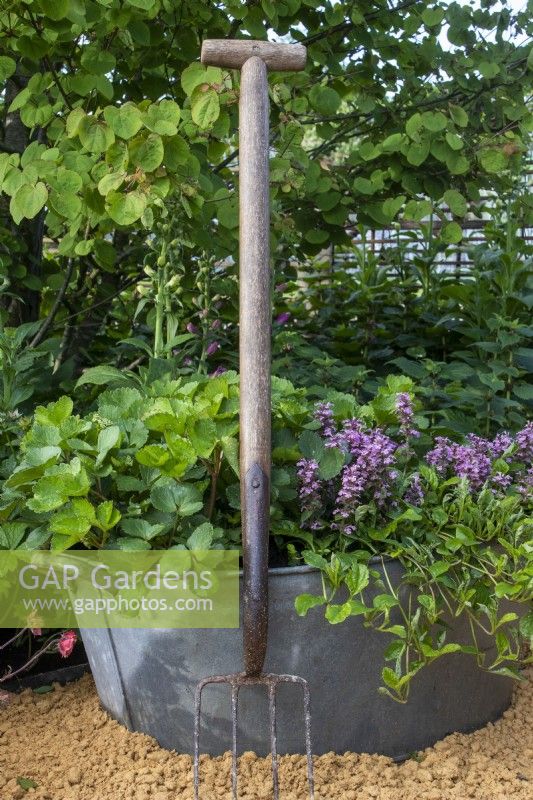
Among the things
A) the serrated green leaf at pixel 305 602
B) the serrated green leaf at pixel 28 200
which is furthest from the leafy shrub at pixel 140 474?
the serrated green leaf at pixel 28 200

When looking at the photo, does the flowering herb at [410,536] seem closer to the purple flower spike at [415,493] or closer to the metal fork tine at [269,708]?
the purple flower spike at [415,493]

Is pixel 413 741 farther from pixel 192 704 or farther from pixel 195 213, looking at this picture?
pixel 195 213

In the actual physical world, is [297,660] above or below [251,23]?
below

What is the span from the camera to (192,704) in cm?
171

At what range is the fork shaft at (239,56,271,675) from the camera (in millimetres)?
1580

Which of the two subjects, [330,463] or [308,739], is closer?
[308,739]

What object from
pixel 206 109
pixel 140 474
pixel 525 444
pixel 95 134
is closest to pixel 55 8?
pixel 95 134

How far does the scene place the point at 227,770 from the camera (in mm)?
1688

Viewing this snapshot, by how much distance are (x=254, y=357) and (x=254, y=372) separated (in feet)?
0.10

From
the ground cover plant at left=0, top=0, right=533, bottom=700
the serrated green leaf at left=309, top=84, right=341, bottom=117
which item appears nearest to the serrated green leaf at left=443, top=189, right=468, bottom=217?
the ground cover plant at left=0, top=0, right=533, bottom=700

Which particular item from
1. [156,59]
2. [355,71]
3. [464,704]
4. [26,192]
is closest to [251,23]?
[156,59]

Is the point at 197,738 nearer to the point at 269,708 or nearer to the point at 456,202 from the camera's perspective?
the point at 269,708

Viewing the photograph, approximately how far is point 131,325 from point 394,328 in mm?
1009

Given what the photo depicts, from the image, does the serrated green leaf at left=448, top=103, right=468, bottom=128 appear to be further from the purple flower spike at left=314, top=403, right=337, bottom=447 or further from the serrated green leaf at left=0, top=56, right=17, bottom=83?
the serrated green leaf at left=0, top=56, right=17, bottom=83
